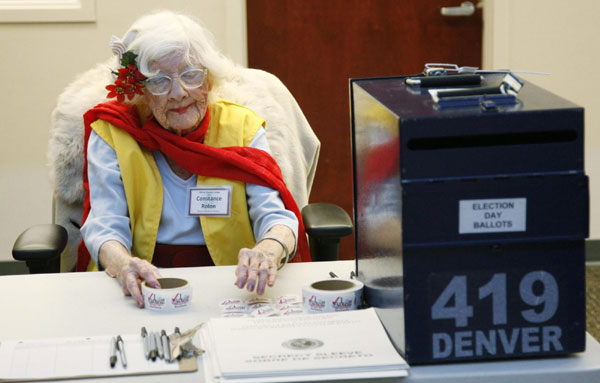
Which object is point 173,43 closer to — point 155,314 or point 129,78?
point 129,78

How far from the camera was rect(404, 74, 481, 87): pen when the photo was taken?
1.33 metres

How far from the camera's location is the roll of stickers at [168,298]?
4.71 feet

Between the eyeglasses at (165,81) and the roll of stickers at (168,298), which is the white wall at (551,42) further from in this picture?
the roll of stickers at (168,298)

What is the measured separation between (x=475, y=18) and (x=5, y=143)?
2.15 metres

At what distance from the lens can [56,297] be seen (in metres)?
1.53

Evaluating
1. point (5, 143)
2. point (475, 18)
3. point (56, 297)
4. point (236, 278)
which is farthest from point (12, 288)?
point (475, 18)

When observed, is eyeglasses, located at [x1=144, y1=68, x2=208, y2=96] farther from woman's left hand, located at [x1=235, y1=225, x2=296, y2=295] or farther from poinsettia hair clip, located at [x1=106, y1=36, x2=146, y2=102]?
woman's left hand, located at [x1=235, y1=225, x2=296, y2=295]

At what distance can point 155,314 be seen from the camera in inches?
56.4

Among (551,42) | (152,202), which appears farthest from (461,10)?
(152,202)

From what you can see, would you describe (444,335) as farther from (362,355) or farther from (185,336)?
(185,336)

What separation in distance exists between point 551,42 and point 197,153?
7.39 feet

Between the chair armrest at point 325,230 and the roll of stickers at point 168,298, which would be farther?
the chair armrest at point 325,230

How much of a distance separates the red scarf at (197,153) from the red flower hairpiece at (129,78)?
0.07m

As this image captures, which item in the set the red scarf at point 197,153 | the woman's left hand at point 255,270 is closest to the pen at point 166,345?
the woman's left hand at point 255,270
